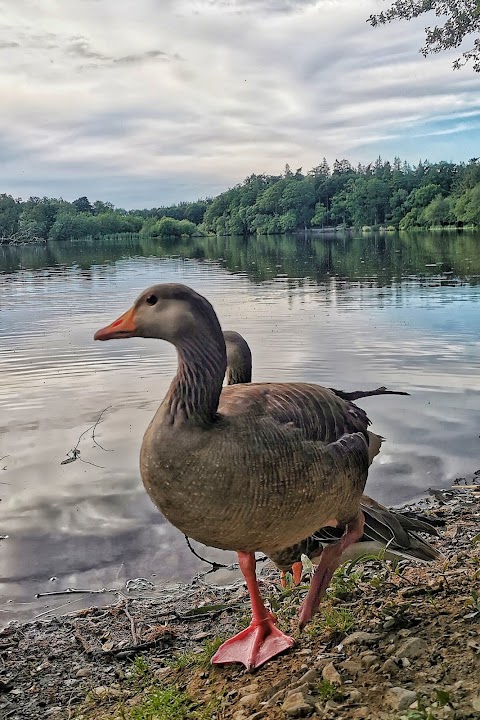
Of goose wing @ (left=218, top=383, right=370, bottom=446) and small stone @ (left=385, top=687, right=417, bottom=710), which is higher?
goose wing @ (left=218, top=383, right=370, bottom=446)

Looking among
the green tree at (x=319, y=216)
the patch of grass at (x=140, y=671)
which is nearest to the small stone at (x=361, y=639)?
the patch of grass at (x=140, y=671)

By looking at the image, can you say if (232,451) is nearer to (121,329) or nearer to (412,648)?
(121,329)

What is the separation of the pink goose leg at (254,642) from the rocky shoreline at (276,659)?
65 mm

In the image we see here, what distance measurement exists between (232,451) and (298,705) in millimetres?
1361

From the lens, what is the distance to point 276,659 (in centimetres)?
448

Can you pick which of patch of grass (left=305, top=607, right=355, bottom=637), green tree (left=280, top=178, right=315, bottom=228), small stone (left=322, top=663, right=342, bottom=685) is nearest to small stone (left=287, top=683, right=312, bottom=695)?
small stone (left=322, top=663, right=342, bottom=685)

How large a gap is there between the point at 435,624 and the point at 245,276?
41950 millimetres

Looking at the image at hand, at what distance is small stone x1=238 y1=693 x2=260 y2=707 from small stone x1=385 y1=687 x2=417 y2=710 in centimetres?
79

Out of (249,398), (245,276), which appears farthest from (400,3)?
(245,276)

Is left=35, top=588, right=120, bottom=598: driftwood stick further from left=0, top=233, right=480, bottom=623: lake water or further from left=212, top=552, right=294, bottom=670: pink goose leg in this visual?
left=212, top=552, right=294, bottom=670: pink goose leg

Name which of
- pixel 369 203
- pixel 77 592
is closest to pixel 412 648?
pixel 77 592

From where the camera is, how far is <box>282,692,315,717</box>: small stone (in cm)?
352

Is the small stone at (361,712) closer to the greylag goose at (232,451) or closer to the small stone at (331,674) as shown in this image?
the small stone at (331,674)

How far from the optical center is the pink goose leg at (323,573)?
459cm
